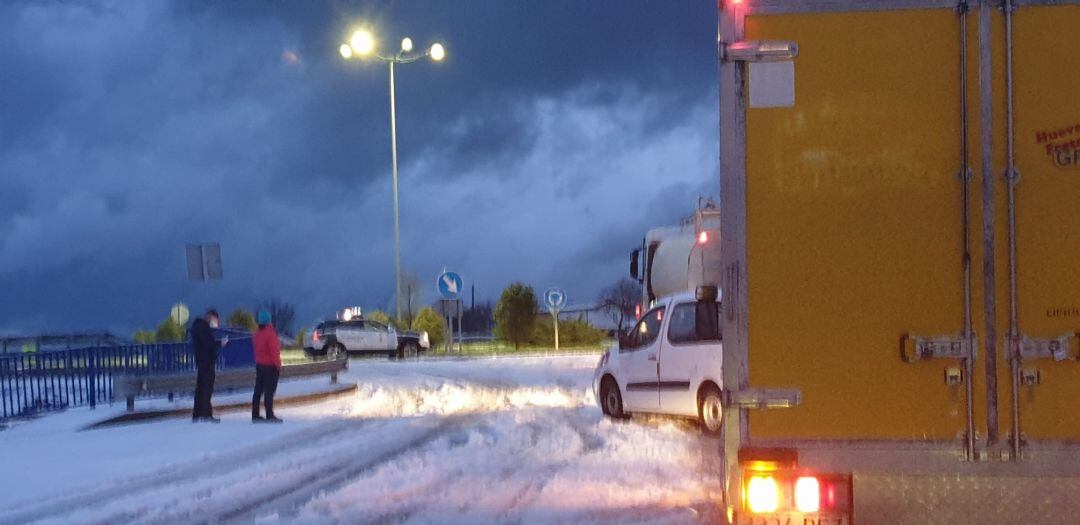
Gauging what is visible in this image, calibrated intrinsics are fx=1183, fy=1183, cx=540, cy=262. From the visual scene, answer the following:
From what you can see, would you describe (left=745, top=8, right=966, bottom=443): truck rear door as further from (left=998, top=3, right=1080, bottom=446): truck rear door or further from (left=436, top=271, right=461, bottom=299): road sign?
(left=436, top=271, right=461, bottom=299): road sign

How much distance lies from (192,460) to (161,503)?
9.66 feet

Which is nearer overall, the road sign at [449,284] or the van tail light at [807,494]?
the van tail light at [807,494]

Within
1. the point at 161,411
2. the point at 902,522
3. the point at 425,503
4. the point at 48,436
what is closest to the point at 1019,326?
the point at 902,522

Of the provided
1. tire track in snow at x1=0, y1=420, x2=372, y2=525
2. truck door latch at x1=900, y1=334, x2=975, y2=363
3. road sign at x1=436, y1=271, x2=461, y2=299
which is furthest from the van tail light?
road sign at x1=436, y1=271, x2=461, y2=299

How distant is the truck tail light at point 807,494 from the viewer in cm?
504

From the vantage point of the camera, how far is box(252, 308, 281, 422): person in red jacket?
16453mm

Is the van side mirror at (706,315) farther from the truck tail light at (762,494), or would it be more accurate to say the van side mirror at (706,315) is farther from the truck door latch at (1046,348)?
the truck door latch at (1046,348)

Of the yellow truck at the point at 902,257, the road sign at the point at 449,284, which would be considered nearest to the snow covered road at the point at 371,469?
the yellow truck at the point at 902,257

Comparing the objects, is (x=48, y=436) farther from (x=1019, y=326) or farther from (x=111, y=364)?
(x=1019, y=326)

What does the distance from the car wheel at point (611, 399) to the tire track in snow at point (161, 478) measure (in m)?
3.61

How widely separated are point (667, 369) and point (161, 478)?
20.4 ft

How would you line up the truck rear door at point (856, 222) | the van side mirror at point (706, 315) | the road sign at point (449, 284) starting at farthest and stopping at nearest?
the road sign at point (449, 284), the van side mirror at point (706, 315), the truck rear door at point (856, 222)

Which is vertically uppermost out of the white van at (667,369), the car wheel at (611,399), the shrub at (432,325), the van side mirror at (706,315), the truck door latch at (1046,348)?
the van side mirror at (706,315)

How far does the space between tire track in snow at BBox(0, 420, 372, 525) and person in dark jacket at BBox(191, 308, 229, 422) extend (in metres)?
1.78
